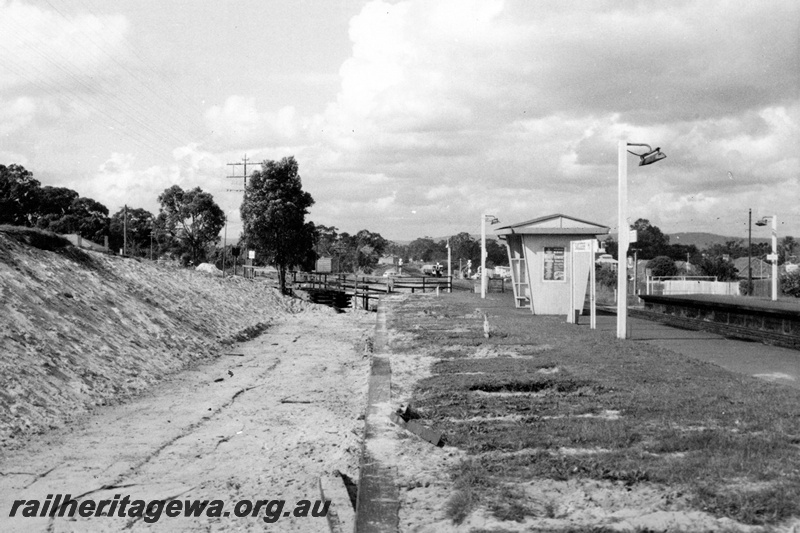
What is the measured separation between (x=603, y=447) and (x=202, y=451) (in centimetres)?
412

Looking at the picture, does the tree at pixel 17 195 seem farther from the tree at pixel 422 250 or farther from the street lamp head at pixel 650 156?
the tree at pixel 422 250

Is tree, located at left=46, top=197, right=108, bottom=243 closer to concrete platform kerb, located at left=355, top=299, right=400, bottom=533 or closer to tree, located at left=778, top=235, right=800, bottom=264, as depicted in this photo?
concrete platform kerb, located at left=355, top=299, right=400, bottom=533

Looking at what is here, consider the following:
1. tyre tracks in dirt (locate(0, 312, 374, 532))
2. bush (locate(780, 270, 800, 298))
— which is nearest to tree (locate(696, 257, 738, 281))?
bush (locate(780, 270, 800, 298))

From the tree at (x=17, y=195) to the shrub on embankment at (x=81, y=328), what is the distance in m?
36.1

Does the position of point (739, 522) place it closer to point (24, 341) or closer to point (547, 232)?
point (24, 341)

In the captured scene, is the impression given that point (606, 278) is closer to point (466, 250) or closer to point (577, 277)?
point (577, 277)

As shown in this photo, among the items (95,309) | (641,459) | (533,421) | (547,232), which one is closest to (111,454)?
(533,421)

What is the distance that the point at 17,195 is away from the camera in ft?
180

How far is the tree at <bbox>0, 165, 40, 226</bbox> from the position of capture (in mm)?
52844

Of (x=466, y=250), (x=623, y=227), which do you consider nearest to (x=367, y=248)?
(x=466, y=250)

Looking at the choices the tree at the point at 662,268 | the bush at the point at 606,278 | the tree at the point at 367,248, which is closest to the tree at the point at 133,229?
the tree at the point at 367,248
